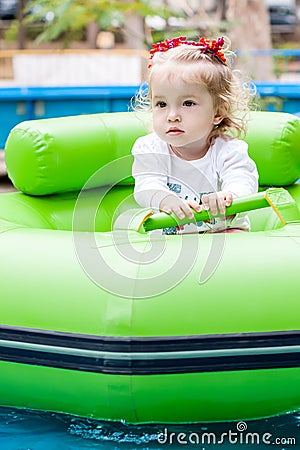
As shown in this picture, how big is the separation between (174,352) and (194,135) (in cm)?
68

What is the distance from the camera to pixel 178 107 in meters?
2.34

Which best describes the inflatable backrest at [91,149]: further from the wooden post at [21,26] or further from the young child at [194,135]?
the wooden post at [21,26]

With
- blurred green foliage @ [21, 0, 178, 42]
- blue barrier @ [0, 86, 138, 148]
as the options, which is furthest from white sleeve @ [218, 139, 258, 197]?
blurred green foliage @ [21, 0, 178, 42]

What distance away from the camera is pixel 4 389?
212 centimetres

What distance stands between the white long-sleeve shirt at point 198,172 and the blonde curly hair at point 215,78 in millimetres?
71

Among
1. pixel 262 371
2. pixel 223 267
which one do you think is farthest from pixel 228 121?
pixel 262 371

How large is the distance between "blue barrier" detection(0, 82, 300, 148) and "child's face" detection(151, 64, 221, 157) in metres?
2.83

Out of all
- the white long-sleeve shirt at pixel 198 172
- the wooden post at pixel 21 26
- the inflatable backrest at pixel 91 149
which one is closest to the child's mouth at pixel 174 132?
the white long-sleeve shirt at pixel 198 172

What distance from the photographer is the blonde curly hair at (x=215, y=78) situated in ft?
7.72


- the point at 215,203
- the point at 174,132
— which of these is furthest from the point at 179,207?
the point at 174,132

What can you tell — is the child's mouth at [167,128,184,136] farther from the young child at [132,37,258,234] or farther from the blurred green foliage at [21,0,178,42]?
the blurred green foliage at [21,0,178,42]

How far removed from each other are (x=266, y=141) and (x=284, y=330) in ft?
3.30

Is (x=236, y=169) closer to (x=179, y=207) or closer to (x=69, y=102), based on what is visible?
(x=179, y=207)

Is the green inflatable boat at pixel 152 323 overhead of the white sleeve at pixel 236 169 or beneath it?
beneath
